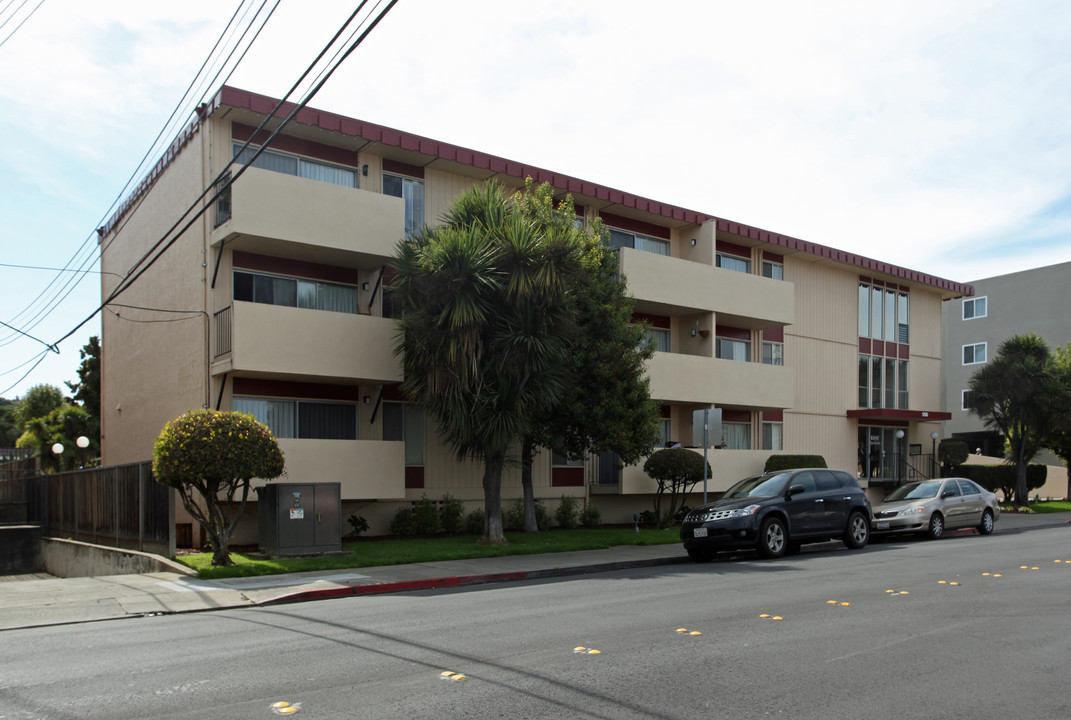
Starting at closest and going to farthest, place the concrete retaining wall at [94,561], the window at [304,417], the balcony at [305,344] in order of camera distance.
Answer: the concrete retaining wall at [94,561] < the balcony at [305,344] < the window at [304,417]

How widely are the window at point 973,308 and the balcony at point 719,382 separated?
92.6 ft

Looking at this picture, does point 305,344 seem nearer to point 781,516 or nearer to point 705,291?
point 781,516

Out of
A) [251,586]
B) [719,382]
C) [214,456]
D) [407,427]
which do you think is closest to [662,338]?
[719,382]

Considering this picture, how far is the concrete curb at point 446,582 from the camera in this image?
12570 mm

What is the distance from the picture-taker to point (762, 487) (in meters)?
17.0

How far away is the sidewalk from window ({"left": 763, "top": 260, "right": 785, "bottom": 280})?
51.6 ft

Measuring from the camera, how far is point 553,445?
66.7 feet

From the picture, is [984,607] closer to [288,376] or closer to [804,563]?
[804,563]

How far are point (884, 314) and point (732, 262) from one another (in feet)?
27.2

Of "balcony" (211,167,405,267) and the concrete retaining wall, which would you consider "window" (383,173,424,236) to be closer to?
"balcony" (211,167,405,267)

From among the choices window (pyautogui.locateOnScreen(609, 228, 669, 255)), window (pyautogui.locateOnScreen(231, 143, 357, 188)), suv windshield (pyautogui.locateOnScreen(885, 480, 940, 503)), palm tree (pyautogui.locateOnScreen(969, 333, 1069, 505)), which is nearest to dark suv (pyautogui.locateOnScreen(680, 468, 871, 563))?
suv windshield (pyautogui.locateOnScreen(885, 480, 940, 503))

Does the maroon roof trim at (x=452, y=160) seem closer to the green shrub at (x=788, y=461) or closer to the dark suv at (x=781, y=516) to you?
the green shrub at (x=788, y=461)

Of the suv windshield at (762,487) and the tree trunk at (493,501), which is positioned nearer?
the suv windshield at (762,487)

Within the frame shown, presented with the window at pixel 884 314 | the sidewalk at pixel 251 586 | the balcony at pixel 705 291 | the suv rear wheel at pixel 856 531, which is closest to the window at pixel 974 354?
the window at pixel 884 314
